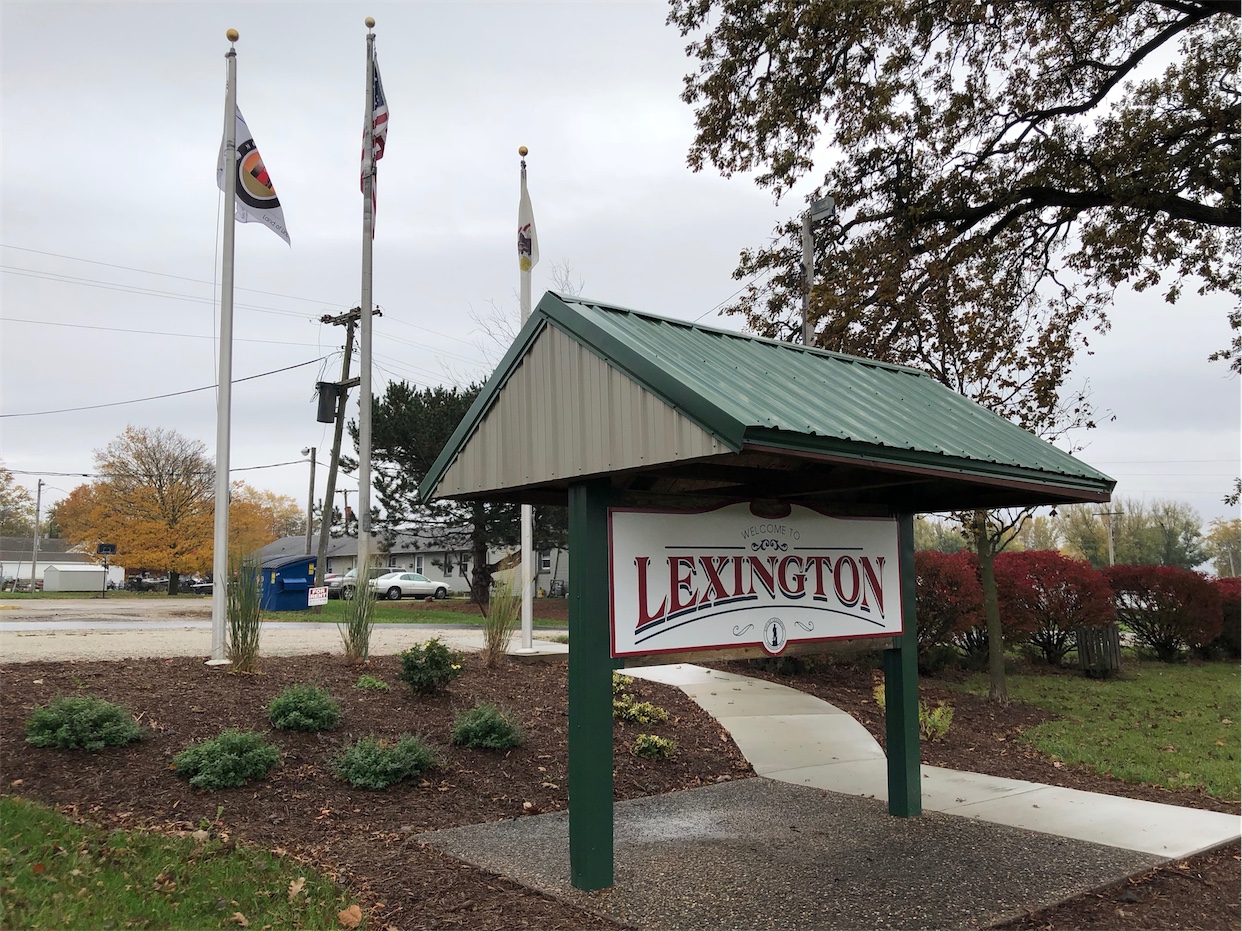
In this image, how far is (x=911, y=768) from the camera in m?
6.23

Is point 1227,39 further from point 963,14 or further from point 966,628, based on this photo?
point 966,628

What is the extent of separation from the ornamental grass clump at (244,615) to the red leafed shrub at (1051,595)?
1056cm

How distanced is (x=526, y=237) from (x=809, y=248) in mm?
4005

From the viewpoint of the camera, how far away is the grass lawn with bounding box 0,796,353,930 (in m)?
3.95

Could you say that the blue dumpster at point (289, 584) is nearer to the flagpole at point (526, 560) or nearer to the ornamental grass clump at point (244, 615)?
the flagpole at point (526, 560)

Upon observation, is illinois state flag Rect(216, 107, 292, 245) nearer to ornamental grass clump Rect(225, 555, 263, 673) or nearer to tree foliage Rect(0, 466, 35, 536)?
ornamental grass clump Rect(225, 555, 263, 673)

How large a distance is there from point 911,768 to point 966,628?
7405mm

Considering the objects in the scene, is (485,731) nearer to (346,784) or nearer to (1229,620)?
(346,784)

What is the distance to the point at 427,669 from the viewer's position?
8336 millimetres

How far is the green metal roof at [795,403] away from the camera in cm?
411

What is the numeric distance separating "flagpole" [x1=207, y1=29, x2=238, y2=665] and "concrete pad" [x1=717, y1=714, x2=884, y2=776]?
504 centimetres

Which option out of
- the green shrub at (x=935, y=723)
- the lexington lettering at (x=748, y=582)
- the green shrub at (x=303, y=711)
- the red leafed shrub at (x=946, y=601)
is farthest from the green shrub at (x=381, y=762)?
the red leafed shrub at (x=946, y=601)

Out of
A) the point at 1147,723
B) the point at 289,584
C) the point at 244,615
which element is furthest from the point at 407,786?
the point at 289,584

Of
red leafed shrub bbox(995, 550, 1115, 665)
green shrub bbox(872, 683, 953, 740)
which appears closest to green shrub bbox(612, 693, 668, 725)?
green shrub bbox(872, 683, 953, 740)
